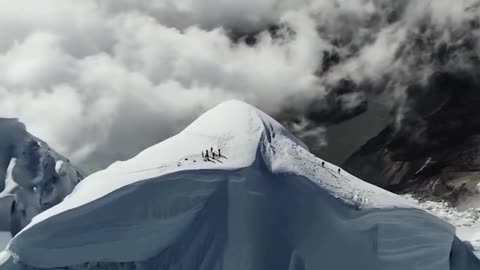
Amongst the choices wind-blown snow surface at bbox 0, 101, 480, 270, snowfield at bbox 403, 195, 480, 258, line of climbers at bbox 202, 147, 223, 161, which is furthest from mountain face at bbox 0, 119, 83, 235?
snowfield at bbox 403, 195, 480, 258

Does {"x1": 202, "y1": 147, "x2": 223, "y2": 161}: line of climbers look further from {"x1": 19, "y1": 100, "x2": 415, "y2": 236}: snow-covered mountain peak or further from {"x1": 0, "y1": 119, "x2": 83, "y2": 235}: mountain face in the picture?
{"x1": 0, "y1": 119, "x2": 83, "y2": 235}: mountain face

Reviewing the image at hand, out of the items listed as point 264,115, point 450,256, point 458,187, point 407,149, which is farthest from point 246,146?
point 407,149

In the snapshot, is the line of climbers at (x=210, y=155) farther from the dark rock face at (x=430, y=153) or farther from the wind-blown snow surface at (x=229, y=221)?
the dark rock face at (x=430, y=153)

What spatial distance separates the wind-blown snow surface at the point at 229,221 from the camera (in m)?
16.6

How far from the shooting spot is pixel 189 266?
56.3 ft

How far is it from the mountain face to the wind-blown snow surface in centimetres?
1277

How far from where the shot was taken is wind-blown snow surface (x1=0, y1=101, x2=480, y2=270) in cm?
1661

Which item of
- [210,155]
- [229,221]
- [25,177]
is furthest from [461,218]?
[229,221]

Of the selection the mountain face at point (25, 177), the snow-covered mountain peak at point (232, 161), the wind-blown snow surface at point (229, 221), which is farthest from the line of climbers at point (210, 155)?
the mountain face at point (25, 177)

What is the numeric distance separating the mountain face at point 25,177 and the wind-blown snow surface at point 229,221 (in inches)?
503

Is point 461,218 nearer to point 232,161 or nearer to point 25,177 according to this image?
point 25,177

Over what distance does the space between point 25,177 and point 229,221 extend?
16458 millimetres

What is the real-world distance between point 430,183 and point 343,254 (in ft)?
242

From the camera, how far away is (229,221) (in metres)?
17.5
